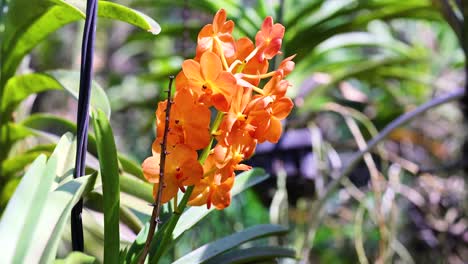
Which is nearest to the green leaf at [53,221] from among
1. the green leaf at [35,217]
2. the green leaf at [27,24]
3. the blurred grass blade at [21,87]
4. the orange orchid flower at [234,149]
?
the green leaf at [35,217]

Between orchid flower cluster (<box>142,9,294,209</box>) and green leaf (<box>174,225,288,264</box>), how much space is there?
0.28 feet

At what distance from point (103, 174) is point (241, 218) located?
79 centimetres

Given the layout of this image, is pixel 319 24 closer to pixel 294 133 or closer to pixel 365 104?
pixel 294 133

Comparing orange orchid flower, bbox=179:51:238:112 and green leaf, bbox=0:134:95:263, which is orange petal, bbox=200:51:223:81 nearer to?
orange orchid flower, bbox=179:51:238:112

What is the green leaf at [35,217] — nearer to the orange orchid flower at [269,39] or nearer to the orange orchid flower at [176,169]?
the orange orchid flower at [176,169]

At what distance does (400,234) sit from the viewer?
1643mm

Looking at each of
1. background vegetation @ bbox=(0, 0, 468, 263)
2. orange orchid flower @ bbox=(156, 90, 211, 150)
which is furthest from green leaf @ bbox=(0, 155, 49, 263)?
background vegetation @ bbox=(0, 0, 468, 263)

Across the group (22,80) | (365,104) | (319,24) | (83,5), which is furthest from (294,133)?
(83,5)

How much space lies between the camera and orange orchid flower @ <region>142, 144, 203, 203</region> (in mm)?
519

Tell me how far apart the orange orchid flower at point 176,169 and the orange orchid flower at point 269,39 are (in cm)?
10

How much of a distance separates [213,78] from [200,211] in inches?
7.4

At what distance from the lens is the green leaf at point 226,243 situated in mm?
613

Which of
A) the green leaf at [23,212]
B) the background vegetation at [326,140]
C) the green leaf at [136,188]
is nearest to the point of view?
the green leaf at [23,212]

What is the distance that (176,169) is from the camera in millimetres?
526
